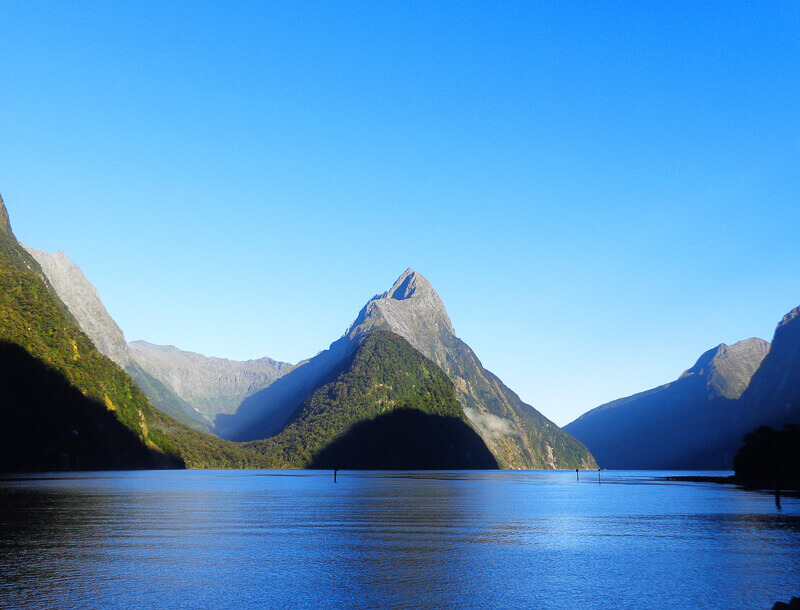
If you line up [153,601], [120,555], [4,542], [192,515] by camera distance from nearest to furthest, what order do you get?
[153,601] < [120,555] < [4,542] < [192,515]

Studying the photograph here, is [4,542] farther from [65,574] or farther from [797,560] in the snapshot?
[797,560]

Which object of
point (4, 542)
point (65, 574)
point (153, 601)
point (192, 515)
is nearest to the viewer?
point (153, 601)

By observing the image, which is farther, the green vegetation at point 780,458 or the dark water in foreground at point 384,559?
the green vegetation at point 780,458

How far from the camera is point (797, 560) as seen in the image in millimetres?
48250

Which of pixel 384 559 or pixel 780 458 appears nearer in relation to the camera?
pixel 384 559

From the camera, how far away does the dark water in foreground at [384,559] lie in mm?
34844

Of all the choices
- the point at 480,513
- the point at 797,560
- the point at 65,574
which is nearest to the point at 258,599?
the point at 65,574

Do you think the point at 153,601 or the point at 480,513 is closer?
the point at 153,601

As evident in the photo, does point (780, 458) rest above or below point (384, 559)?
above

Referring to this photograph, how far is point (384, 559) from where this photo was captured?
46.8m

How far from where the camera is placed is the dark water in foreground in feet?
114

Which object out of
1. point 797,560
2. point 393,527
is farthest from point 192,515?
point 797,560

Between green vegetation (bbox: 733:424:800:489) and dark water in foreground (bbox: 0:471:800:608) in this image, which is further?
green vegetation (bbox: 733:424:800:489)

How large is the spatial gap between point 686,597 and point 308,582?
20.5m
